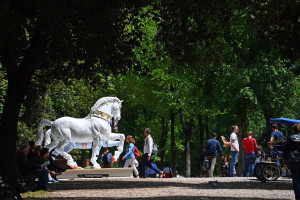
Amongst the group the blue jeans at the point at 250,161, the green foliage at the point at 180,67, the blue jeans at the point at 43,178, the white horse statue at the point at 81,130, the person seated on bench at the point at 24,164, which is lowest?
the blue jeans at the point at 43,178

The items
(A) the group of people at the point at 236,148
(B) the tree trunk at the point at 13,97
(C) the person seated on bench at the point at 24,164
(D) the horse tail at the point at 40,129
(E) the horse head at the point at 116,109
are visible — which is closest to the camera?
(B) the tree trunk at the point at 13,97

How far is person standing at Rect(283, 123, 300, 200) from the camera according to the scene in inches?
539

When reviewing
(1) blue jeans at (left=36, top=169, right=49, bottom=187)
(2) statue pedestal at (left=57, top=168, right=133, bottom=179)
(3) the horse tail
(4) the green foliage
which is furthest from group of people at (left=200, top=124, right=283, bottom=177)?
(1) blue jeans at (left=36, top=169, right=49, bottom=187)

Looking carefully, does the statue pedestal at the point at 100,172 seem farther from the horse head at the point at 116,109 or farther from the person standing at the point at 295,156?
the person standing at the point at 295,156

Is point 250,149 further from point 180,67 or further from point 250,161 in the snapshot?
point 180,67

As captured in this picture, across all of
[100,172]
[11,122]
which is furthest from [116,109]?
[11,122]

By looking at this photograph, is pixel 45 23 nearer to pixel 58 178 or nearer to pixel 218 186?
pixel 218 186

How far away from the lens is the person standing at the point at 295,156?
13695 mm

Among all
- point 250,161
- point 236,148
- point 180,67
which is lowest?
point 250,161

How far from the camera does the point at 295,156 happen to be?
13.8 m

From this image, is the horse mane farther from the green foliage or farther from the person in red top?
the person in red top

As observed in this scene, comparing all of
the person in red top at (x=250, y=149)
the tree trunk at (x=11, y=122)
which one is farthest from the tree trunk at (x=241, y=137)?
the tree trunk at (x=11, y=122)

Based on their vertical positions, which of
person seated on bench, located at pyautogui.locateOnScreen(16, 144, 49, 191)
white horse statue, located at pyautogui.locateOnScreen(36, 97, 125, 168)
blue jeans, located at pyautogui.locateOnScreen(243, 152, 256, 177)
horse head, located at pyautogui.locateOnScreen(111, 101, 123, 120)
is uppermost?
horse head, located at pyautogui.locateOnScreen(111, 101, 123, 120)

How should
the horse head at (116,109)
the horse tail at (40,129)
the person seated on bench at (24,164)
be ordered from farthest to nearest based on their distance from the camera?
1. the horse head at (116,109)
2. the horse tail at (40,129)
3. the person seated on bench at (24,164)
